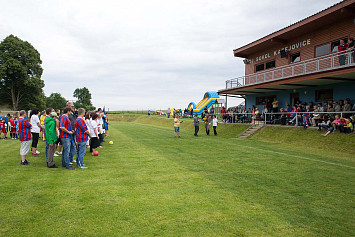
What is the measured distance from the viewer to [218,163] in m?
8.66

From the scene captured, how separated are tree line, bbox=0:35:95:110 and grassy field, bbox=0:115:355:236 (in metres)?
36.8

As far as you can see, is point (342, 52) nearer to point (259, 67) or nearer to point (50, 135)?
point (259, 67)

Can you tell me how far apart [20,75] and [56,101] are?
33.2 metres

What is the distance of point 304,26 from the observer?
747 inches

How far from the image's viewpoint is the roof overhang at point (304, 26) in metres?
16.0

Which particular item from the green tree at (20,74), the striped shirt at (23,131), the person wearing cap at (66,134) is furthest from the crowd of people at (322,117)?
the green tree at (20,74)

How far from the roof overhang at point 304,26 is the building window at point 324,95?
4.98m

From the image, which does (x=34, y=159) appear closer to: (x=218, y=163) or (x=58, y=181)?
(x=58, y=181)

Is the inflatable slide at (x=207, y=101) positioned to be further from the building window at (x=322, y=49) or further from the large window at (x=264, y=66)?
the building window at (x=322, y=49)

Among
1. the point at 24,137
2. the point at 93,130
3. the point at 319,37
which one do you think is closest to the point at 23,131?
the point at 24,137

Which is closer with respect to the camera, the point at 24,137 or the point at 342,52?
the point at 24,137

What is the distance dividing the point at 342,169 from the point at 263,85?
13768mm

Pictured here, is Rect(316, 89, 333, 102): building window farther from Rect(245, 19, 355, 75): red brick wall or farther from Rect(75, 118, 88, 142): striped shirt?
Rect(75, 118, 88, 142): striped shirt

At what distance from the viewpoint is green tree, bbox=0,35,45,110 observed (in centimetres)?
3828
